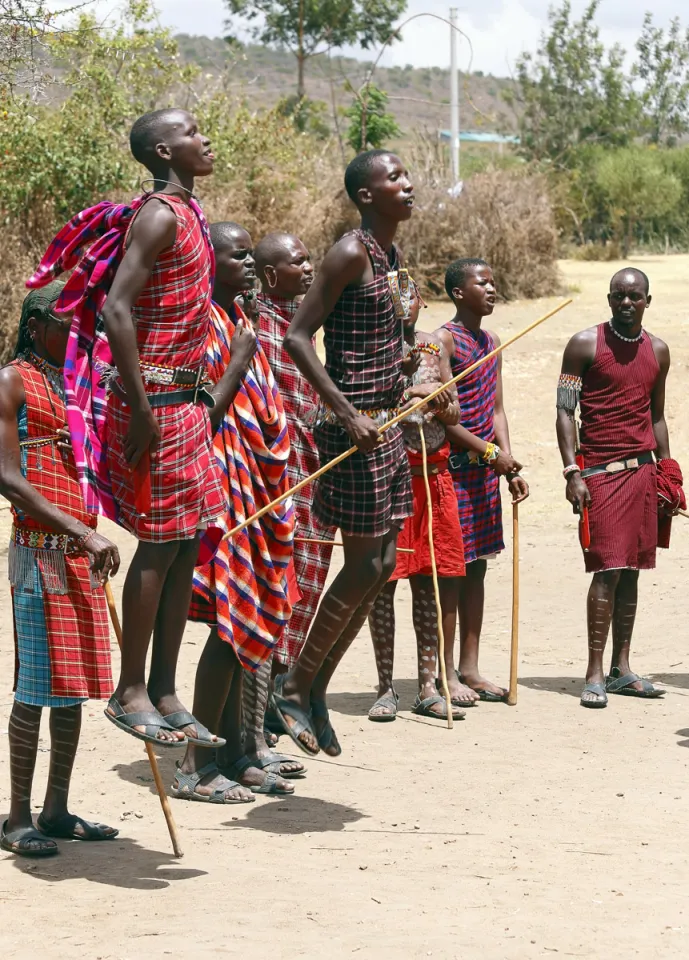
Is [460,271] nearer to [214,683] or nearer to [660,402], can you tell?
[660,402]

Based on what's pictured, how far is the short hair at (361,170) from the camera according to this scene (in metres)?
5.47

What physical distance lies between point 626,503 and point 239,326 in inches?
111

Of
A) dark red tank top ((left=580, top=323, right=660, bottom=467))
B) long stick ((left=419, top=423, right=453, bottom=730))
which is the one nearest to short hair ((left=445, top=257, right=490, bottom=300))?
dark red tank top ((left=580, top=323, right=660, bottom=467))

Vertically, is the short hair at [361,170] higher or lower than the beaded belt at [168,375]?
higher

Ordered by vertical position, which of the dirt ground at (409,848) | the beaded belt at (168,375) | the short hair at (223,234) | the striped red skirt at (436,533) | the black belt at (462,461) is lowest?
the dirt ground at (409,848)

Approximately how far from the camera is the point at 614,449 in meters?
7.47

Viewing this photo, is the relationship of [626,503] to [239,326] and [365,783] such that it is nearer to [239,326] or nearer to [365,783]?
[365,783]

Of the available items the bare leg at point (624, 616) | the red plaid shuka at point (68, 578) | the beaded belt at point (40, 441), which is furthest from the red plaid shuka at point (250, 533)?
the bare leg at point (624, 616)

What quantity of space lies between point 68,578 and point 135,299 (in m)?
0.97

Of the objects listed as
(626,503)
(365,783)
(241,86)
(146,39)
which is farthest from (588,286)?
(365,783)

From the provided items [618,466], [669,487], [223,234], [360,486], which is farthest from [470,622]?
[223,234]

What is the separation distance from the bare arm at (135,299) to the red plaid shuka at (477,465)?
9.81 feet

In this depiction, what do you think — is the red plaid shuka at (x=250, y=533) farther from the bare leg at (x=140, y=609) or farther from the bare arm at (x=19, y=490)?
the bare arm at (x=19, y=490)

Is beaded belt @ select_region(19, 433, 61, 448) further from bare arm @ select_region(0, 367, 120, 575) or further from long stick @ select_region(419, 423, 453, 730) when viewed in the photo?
long stick @ select_region(419, 423, 453, 730)
